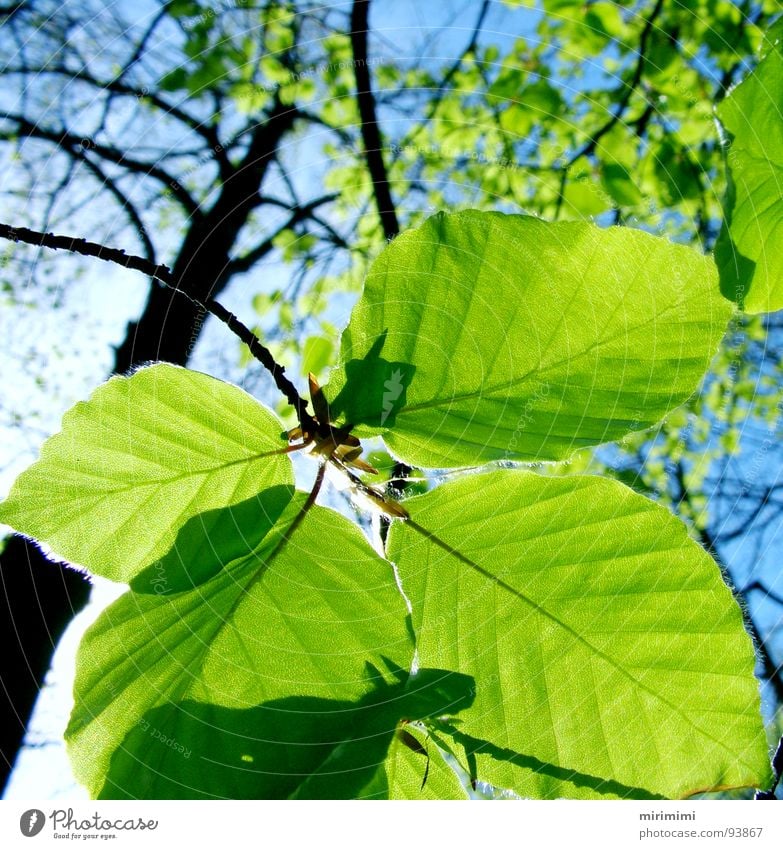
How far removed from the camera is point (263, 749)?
1.11 feet

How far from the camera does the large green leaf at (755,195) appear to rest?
1.04ft

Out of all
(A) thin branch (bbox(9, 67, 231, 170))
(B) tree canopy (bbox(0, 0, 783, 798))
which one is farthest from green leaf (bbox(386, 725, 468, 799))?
(A) thin branch (bbox(9, 67, 231, 170))

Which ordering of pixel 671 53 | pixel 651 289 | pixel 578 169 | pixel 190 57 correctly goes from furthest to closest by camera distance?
pixel 671 53, pixel 578 169, pixel 190 57, pixel 651 289

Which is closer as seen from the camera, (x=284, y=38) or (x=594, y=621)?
(x=594, y=621)

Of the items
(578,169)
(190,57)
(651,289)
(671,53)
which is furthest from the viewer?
(671,53)

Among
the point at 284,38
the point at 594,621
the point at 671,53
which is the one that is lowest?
the point at 594,621

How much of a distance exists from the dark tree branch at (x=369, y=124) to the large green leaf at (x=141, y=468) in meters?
0.21

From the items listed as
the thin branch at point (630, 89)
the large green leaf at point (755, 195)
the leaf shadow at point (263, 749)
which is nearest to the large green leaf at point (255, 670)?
the leaf shadow at point (263, 749)

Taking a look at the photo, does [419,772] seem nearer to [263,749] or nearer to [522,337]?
[263,749]

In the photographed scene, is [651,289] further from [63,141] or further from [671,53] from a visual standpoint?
[671,53]

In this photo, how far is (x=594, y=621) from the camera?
362 mm
